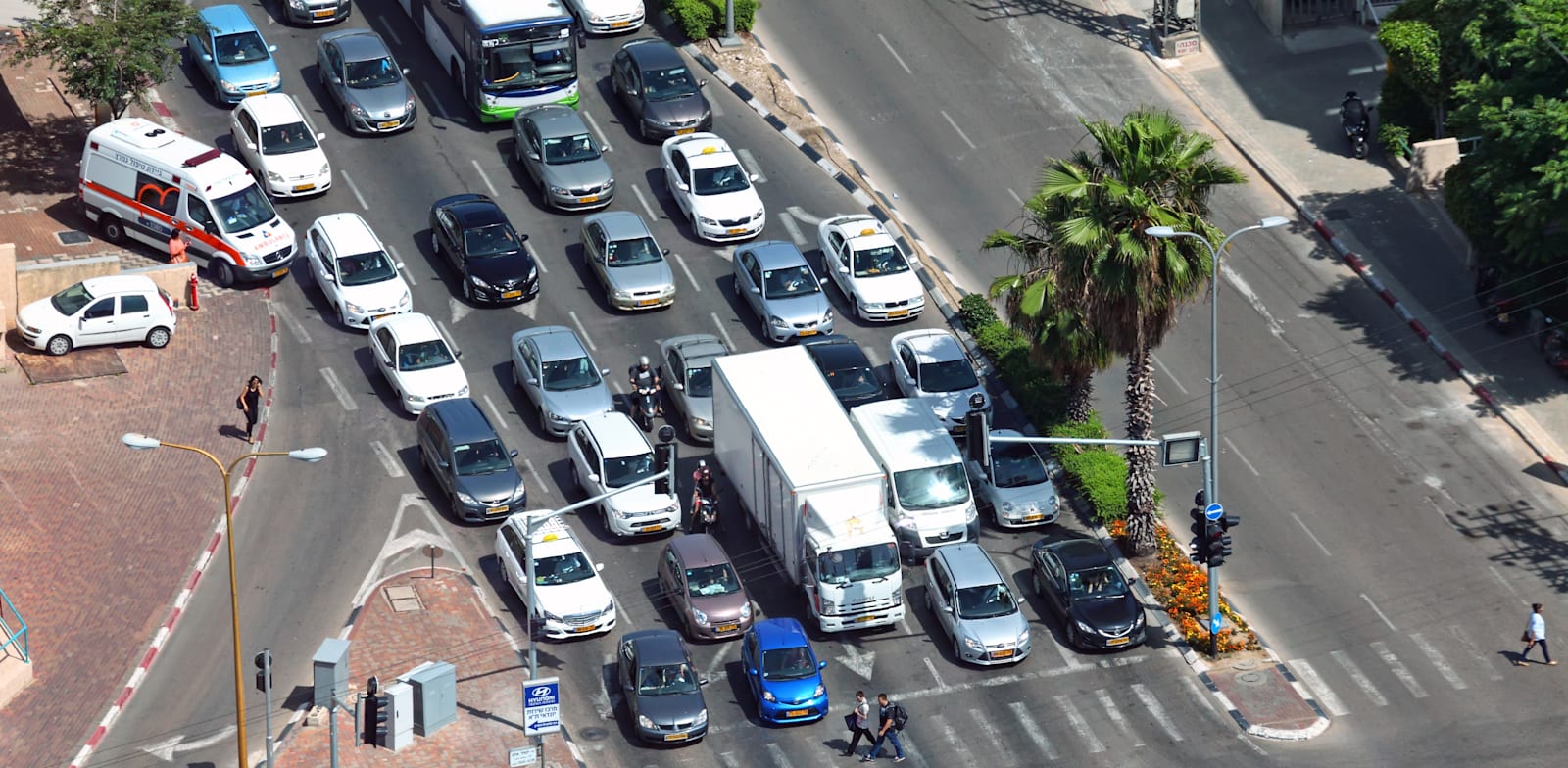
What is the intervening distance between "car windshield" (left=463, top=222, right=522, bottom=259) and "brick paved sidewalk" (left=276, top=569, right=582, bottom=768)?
11451 millimetres

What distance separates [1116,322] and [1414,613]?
9512 millimetres

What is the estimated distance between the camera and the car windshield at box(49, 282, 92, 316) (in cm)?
5969

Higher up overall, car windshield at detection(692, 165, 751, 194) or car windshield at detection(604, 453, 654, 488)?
car windshield at detection(692, 165, 751, 194)

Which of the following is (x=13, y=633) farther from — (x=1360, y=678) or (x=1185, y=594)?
(x=1360, y=678)

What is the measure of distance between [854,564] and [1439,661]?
1308 centimetres

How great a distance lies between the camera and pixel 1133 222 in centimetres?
5234

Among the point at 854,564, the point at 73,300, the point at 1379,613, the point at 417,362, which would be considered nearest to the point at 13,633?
the point at 73,300

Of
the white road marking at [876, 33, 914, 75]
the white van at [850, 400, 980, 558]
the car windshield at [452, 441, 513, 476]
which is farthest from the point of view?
the white road marking at [876, 33, 914, 75]

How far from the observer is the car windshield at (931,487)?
5459 centimetres

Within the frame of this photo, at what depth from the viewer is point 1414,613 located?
177 ft

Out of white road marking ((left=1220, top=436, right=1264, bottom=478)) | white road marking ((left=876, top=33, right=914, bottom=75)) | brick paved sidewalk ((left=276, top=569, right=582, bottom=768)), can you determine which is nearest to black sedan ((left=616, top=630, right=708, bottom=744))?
brick paved sidewalk ((left=276, top=569, right=582, bottom=768))

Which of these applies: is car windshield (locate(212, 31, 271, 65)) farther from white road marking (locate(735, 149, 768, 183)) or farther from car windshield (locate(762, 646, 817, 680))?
car windshield (locate(762, 646, 817, 680))

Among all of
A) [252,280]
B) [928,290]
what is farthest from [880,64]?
[252,280]

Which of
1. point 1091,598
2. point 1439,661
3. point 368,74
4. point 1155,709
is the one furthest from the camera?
point 368,74
